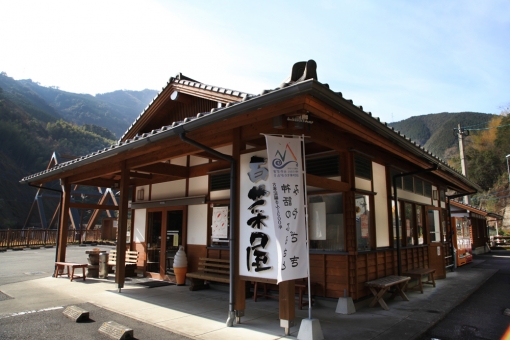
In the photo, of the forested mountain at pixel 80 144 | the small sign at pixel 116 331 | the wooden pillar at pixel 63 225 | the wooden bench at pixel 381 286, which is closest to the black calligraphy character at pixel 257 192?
the small sign at pixel 116 331

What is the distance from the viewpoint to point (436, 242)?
10.6 metres

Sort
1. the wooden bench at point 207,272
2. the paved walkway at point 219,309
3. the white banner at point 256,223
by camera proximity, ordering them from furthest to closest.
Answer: the wooden bench at point 207,272, the paved walkway at point 219,309, the white banner at point 256,223

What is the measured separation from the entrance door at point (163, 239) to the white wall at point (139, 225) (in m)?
0.24

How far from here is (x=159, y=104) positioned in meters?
9.46

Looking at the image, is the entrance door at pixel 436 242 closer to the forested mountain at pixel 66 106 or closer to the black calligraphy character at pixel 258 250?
the black calligraphy character at pixel 258 250

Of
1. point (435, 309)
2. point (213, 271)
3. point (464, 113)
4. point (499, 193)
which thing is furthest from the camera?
point (464, 113)

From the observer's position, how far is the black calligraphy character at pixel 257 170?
486cm

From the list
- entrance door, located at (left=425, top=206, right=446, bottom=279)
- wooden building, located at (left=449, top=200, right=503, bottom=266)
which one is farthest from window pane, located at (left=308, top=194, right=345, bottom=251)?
wooden building, located at (left=449, top=200, right=503, bottom=266)

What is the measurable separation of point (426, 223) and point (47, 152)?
60088 millimetres

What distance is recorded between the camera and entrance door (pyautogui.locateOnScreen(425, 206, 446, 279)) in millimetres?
9768

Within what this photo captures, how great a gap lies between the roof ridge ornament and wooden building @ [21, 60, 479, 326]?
1cm

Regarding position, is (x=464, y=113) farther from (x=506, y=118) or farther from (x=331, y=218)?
(x=331, y=218)

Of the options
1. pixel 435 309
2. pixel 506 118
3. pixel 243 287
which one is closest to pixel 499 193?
pixel 506 118

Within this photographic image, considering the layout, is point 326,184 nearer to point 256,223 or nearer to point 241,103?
point 256,223
